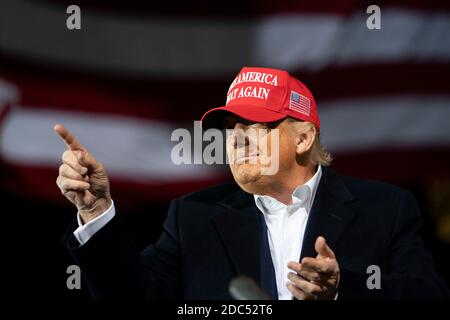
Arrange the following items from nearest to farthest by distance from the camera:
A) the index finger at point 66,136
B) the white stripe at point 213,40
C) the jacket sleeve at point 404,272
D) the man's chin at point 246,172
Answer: the index finger at point 66,136, the jacket sleeve at point 404,272, the man's chin at point 246,172, the white stripe at point 213,40

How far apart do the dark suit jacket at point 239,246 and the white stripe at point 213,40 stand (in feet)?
4.24

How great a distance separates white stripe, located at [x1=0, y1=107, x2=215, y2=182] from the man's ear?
1383mm

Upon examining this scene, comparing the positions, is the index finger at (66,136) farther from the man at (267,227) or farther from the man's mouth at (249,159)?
the man's mouth at (249,159)

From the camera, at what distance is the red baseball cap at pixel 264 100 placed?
1909 mm

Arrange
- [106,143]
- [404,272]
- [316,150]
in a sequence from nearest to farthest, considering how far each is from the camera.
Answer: [404,272]
[316,150]
[106,143]

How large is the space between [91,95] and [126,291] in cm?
158

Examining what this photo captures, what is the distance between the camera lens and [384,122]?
3387 mm

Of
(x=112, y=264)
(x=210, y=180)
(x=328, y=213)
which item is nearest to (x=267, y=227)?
(x=328, y=213)

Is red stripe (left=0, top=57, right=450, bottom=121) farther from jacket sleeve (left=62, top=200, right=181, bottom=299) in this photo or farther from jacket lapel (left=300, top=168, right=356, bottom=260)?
jacket sleeve (left=62, top=200, right=181, bottom=299)

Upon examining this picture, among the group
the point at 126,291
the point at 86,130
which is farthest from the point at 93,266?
the point at 86,130

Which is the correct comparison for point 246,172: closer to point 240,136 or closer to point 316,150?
point 240,136

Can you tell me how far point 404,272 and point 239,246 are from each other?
0.37 m

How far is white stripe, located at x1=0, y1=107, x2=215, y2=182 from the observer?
10.7 ft

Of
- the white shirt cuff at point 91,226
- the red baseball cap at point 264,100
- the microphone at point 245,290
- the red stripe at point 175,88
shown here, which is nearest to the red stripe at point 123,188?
the red stripe at point 175,88
